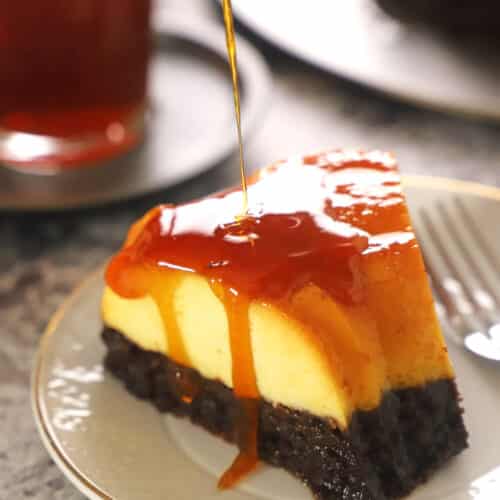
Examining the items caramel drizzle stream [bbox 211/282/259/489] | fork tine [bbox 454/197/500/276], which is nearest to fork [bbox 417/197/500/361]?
fork tine [bbox 454/197/500/276]

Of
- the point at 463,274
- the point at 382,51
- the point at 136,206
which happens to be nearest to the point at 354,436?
the point at 463,274

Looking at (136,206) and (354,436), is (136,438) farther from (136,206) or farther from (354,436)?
(136,206)

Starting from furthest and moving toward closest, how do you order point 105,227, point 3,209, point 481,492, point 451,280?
1. point 105,227
2. point 3,209
3. point 451,280
4. point 481,492

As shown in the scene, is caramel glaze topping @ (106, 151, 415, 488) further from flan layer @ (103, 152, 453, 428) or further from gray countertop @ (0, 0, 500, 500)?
gray countertop @ (0, 0, 500, 500)

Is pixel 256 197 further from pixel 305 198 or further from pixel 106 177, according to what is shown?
pixel 106 177

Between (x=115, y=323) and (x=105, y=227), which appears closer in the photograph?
(x=115, y=323)

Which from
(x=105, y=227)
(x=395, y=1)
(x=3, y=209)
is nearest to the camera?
(x=3, y=209)

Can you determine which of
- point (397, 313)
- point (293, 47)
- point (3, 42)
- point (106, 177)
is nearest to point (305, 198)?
point (397, 313)
